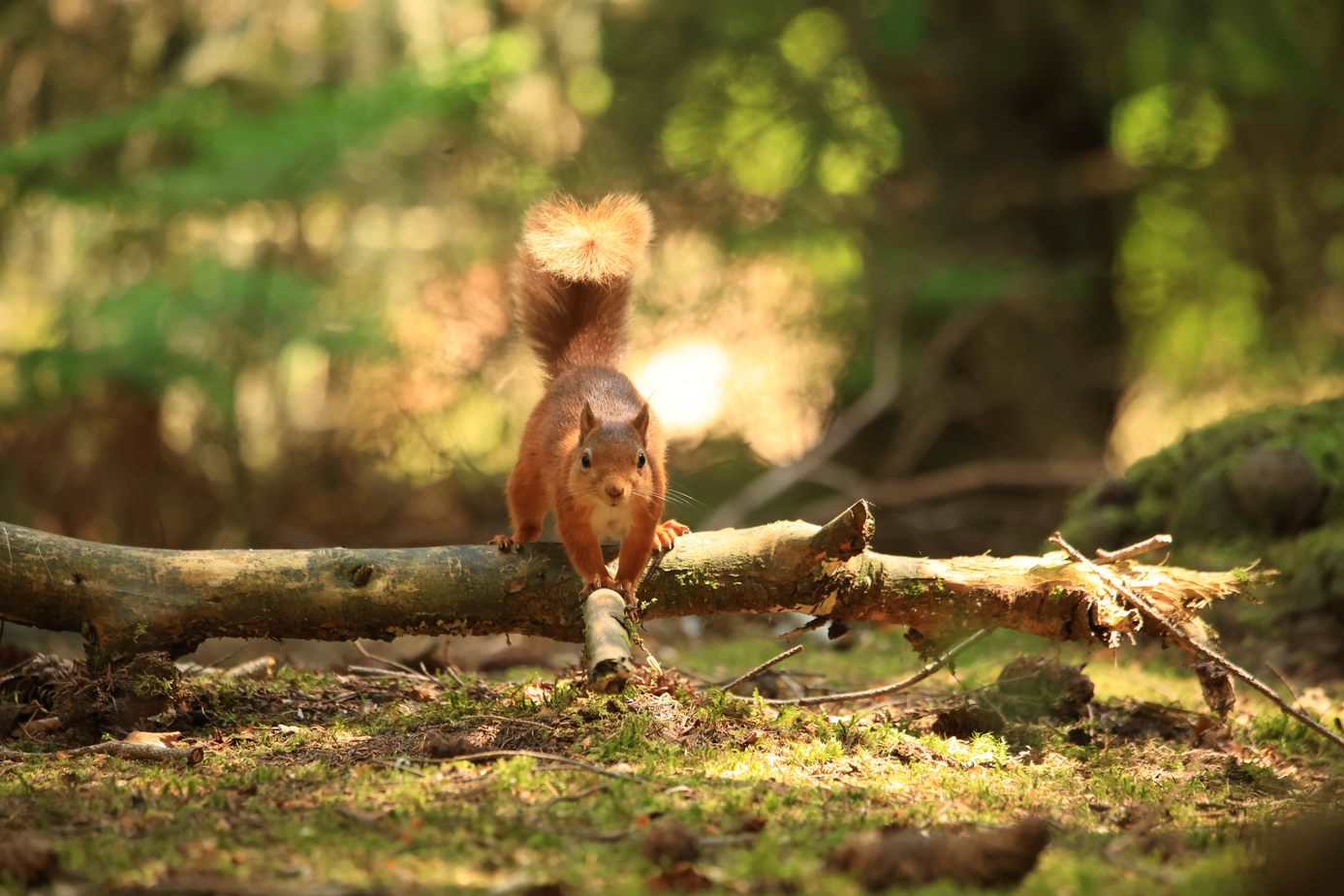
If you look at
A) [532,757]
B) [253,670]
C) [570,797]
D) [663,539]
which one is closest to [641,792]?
[570,797]

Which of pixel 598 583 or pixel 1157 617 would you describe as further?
pixel 598 583

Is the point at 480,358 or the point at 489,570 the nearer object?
the point at 489,570

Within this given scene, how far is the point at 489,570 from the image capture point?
3.21 m

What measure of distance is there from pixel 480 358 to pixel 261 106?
1.99 metres

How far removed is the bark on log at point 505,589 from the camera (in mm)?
3043

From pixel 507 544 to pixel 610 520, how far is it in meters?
0.27

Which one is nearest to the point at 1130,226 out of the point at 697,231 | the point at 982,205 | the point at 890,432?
the point at 982,205

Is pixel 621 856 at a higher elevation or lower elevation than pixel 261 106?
lower

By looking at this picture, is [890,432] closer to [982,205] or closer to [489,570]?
[982,205]

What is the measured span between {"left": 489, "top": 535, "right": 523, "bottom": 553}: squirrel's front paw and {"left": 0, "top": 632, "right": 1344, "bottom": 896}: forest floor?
33cm

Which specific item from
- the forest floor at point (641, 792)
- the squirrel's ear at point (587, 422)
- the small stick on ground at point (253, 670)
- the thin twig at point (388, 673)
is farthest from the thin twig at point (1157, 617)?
the small stick on ground at point (253, 670)

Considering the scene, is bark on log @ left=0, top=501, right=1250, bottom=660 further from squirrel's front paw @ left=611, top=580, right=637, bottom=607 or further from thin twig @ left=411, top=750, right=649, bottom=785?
thin twig @ left=411, top=750, right=649, bottom=785

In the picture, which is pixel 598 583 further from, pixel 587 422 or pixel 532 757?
pixel 532 757

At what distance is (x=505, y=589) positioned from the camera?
3211 millimetres
